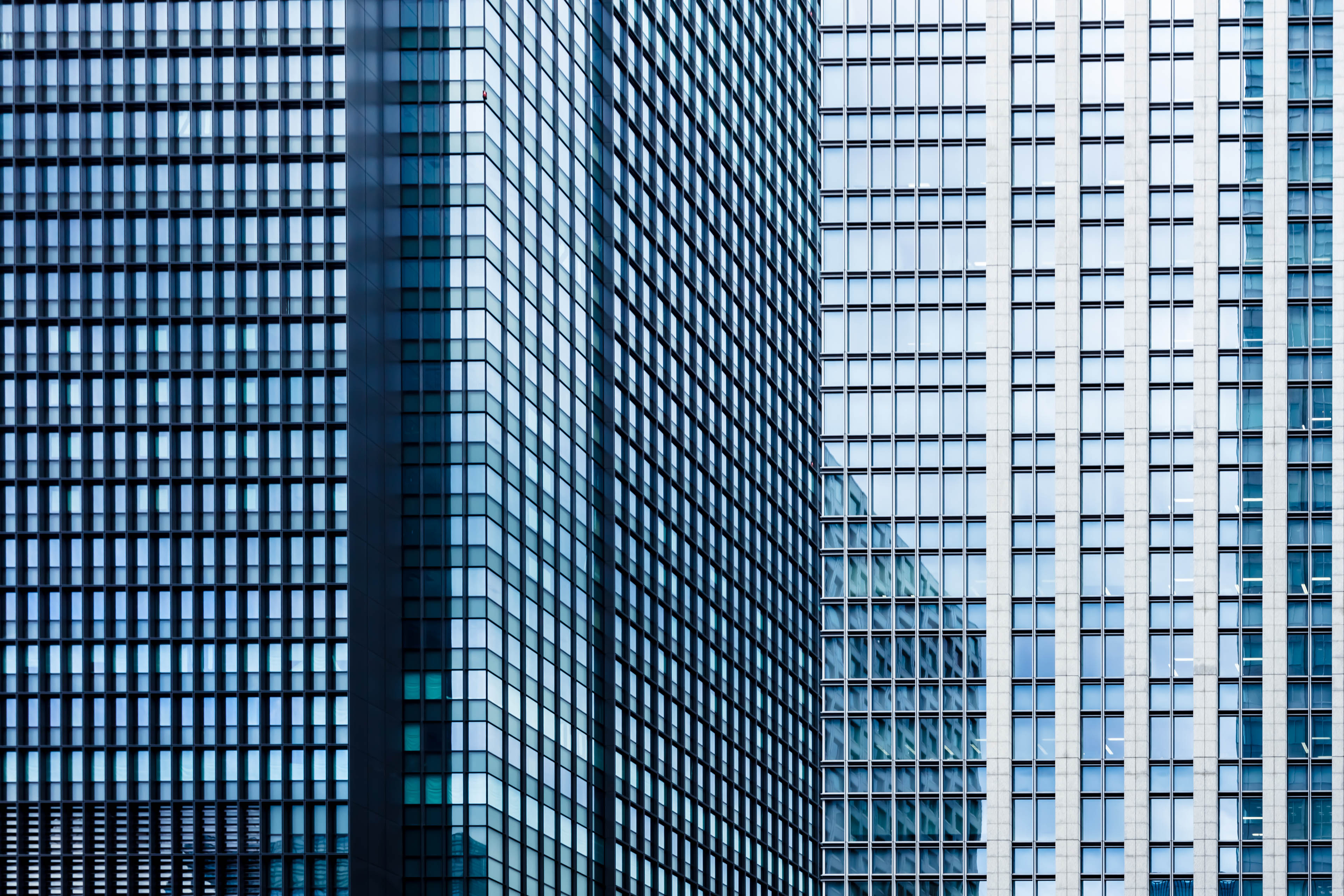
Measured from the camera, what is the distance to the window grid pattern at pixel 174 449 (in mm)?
79062

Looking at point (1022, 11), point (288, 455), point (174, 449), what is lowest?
point (288, 455)

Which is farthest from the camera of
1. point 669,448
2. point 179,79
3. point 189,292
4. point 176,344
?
point 669,448

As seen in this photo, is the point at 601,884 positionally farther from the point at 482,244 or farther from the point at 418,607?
the point at 482,244

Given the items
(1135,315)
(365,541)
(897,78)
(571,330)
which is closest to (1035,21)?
(897,78)

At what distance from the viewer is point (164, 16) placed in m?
83.6

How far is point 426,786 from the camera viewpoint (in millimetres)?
84000

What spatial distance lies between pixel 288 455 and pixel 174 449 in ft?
13.1

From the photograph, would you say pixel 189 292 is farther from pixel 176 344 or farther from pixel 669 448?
pixel 669 448

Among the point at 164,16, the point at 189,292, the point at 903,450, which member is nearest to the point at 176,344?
the point at 189,292

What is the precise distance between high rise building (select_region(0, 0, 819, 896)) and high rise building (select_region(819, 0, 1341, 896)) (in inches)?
1809

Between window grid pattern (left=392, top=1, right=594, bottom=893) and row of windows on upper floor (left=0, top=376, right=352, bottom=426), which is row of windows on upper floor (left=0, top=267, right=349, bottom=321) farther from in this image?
window grid pattern (left=392, top=1, right=594, bottom=893)

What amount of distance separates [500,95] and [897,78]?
2325 inches

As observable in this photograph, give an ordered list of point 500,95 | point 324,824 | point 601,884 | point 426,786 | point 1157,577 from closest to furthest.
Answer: point 324,824, point 426,786, point 500,95, point 601,884, point 1157,577

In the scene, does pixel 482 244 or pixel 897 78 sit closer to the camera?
pixel 482 244
